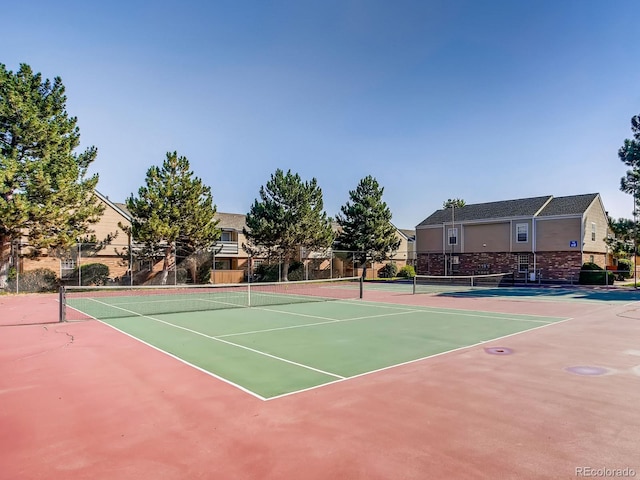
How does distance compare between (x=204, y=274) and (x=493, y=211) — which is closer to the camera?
(x=204, y=274)

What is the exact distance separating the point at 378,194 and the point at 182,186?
1967 centimetres

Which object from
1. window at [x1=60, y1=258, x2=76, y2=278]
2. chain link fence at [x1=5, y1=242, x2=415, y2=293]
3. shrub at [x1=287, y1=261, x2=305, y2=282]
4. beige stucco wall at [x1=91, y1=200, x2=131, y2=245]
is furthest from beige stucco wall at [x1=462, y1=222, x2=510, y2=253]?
window at [x1=60, y1=258, x2=76, y2=278]

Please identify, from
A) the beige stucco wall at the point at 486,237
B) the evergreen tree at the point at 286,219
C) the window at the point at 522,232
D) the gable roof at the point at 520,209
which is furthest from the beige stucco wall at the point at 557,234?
the evergreen tree at the point at 286,219

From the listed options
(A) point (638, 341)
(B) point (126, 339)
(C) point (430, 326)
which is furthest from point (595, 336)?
(B) point (126, 339)

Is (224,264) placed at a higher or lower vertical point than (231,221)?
lower

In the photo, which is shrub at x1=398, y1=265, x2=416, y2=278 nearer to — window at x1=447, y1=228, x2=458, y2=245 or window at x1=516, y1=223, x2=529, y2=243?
window at x1=447, y1=228, x2=458, y2=245

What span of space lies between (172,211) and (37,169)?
340 inches

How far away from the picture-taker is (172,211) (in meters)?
30.5

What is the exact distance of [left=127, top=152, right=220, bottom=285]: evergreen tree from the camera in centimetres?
2980

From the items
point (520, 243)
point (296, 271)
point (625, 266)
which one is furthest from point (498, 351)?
point (625, 266)

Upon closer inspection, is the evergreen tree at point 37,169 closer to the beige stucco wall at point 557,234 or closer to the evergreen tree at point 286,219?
the evergreen tree at point 286,219

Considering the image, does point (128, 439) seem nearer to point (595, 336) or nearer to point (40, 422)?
point (40, 422)

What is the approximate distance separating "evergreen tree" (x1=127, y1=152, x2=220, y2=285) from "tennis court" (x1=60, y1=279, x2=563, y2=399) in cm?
1235

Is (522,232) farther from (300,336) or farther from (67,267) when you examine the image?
(67,267)
